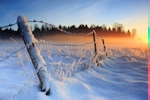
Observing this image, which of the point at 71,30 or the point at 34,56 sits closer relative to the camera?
the point at 34,56

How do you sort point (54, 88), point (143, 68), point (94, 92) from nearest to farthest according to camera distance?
point (54, 88), point (94, 92), point (143, 68)

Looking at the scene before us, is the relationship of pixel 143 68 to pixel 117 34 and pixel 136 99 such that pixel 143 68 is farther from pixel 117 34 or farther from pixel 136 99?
pixel 117 34

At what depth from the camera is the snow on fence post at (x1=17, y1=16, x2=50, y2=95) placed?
200cm

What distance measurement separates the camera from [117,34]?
40.1 m

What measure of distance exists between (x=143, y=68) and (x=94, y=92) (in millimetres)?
1916

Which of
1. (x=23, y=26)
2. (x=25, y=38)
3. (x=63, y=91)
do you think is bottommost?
(x=63, y=91)

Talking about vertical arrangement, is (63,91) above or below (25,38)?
below

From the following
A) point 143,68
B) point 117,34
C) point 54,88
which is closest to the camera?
point 54,88

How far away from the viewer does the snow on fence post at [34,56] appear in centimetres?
200

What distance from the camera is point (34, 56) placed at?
2.04 metres

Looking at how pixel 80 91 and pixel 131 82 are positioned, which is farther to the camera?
pixel 131 82

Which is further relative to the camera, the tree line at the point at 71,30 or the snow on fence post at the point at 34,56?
the tree line at the point at 71,30

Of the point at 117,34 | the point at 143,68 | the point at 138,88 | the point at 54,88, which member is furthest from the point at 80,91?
the point at 117,34

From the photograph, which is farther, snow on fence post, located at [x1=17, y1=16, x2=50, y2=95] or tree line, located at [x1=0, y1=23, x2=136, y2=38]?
tree line, located at [x1=0, y1=23, x2=136, y2=38]
